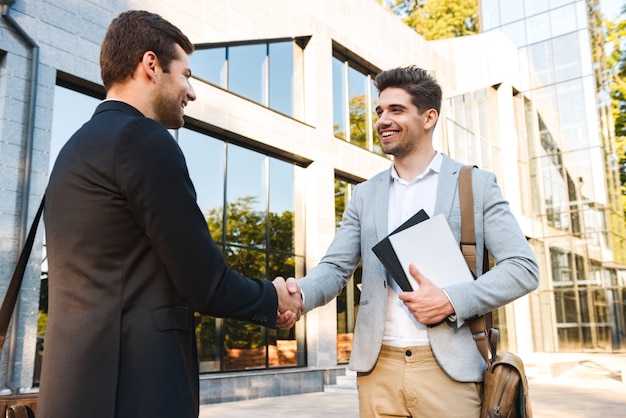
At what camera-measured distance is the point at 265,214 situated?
14.1m

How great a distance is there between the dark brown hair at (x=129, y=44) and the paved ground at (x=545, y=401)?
26.1 ft

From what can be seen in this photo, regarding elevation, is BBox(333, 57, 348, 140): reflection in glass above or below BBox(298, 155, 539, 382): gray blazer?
above

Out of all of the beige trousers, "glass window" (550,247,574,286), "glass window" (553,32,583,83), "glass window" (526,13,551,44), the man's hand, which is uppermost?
"glass window" (526,13,551,44)

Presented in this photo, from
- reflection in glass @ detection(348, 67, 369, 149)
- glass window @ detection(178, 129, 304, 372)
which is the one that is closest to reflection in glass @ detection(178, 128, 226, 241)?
glass window @ detection(178, 129, 304, 372)

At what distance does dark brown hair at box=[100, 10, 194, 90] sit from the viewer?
2.16 metres

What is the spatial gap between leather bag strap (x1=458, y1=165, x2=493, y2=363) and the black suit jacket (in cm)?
117

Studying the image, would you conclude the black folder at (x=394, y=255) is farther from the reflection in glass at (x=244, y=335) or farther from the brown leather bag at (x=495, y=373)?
the reflection in glass at (x=244, y=335)

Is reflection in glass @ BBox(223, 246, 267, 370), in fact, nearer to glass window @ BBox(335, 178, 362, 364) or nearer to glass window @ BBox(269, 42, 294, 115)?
glass window @ BBox(335, 178, 362, 364)

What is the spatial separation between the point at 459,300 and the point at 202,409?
8.59 metres

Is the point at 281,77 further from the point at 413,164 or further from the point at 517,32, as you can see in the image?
the point at 517,32

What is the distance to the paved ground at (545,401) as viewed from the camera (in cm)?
960

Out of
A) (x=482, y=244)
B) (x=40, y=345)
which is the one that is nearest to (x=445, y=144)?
(x=40, y=345)

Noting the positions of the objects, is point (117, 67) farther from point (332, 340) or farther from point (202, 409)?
point (332, 340)

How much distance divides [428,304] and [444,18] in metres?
34.9
